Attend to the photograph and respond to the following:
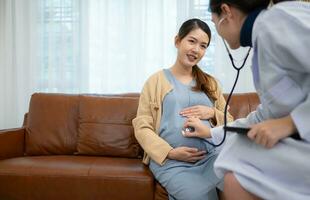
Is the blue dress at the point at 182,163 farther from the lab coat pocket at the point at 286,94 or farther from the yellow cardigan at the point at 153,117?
A: the lab coat pocket at the point at 286,94

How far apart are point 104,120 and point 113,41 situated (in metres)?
0.75

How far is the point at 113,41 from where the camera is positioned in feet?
8.39

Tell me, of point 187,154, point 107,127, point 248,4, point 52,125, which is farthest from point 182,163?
point 52,125

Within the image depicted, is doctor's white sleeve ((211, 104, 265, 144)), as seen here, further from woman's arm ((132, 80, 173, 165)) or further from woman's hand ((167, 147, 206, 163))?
woman's arm ((132, 80, 173, 165))

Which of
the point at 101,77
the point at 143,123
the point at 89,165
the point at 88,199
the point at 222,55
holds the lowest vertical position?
the point at 88,199

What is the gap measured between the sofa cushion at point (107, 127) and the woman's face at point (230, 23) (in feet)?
4.11

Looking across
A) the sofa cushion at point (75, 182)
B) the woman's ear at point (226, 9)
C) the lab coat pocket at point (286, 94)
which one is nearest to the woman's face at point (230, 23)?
the woman's ear at point (226, 9)

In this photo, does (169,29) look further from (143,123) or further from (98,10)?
(143,123)

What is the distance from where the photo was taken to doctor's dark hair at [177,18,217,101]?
1700 mm

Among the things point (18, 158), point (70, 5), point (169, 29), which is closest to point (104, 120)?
point (18, 158)

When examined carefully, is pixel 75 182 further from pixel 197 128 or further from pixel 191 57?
pixel 191 57

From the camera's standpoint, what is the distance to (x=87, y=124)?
2096 mm

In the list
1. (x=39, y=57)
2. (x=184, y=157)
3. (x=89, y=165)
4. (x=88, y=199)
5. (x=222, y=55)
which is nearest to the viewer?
(x=184, y=157)

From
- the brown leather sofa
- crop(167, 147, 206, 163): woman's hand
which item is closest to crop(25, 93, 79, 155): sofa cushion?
the brown leather sofa
